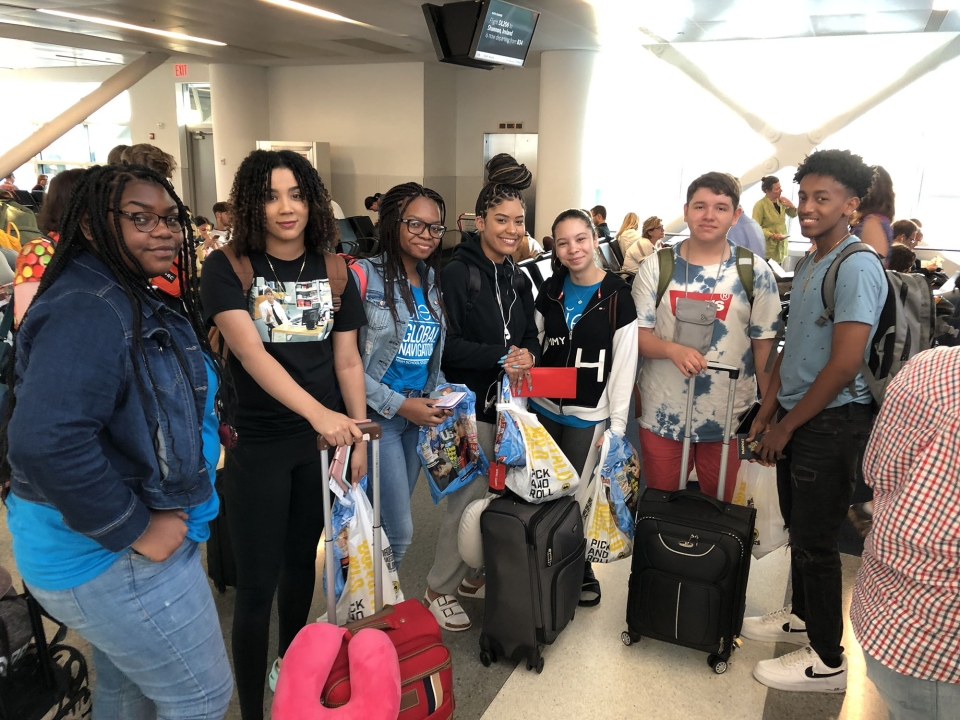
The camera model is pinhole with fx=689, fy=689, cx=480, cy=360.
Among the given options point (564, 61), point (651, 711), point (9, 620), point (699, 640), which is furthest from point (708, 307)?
point (564, 61)

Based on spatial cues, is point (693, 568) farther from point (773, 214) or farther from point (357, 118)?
point (357, 118)

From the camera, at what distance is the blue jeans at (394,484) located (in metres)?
2.29

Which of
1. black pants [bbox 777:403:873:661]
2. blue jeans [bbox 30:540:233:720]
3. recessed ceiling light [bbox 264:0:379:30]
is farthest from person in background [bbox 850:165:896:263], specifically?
recessed ceiling light [bbox 264:0:379:30]

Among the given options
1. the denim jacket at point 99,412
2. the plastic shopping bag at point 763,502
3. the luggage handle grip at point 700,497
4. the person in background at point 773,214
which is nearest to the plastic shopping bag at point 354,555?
the denim jacket at point 99,412

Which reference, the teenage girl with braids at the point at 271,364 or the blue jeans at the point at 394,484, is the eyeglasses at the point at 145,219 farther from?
the blue jeans at the point at 394,484

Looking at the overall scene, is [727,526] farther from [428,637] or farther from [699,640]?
[428,637]

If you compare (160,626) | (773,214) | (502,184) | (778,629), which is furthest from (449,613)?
(773,214)

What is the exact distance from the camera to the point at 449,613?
2615 millimetres

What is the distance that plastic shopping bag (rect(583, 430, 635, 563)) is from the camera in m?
2.51

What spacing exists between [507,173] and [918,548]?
179 centimetres

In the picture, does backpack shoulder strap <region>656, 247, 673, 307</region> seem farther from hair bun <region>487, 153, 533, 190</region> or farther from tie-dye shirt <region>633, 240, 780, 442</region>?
hair bun <region>487, 153, 533, 190</region>

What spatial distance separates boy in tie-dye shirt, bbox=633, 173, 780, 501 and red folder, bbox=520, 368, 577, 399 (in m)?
0.31

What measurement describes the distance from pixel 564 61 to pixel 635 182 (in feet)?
8.87

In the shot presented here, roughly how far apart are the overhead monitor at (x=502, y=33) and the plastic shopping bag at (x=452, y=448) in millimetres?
4576
